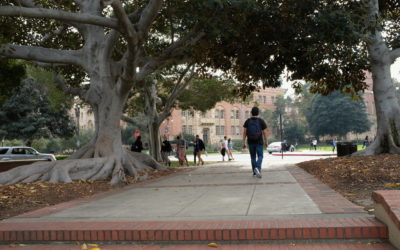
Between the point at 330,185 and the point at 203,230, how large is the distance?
4654 millimetres

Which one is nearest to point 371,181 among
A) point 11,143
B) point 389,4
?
point 389,4

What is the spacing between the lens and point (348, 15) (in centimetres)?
1248


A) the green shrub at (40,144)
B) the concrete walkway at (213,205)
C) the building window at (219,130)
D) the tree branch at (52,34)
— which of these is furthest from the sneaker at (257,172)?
the building window at (219,130)

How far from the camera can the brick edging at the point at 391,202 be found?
13.6ft

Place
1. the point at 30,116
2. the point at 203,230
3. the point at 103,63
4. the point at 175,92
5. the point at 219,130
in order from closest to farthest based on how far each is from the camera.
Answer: the point at 203,230
the point at 103,63
the point at 175,92
the point at 30,116
the point at 219,130

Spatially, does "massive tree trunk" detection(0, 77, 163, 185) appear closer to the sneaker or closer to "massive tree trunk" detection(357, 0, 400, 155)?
the sneaker

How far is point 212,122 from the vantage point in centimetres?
7812

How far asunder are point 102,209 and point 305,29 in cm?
945

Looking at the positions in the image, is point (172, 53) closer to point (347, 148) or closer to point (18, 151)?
point (347, 148)

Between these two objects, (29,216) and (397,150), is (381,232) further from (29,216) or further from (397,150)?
(397,150)

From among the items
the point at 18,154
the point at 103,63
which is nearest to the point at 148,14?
the point at 103,63

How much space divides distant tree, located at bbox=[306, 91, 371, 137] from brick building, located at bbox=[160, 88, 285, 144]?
12.3 meters

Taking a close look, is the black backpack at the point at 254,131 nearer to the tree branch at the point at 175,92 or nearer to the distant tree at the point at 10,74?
the distant tree at the point at 10,74

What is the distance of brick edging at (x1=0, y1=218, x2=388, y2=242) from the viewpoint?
4.59 meters
